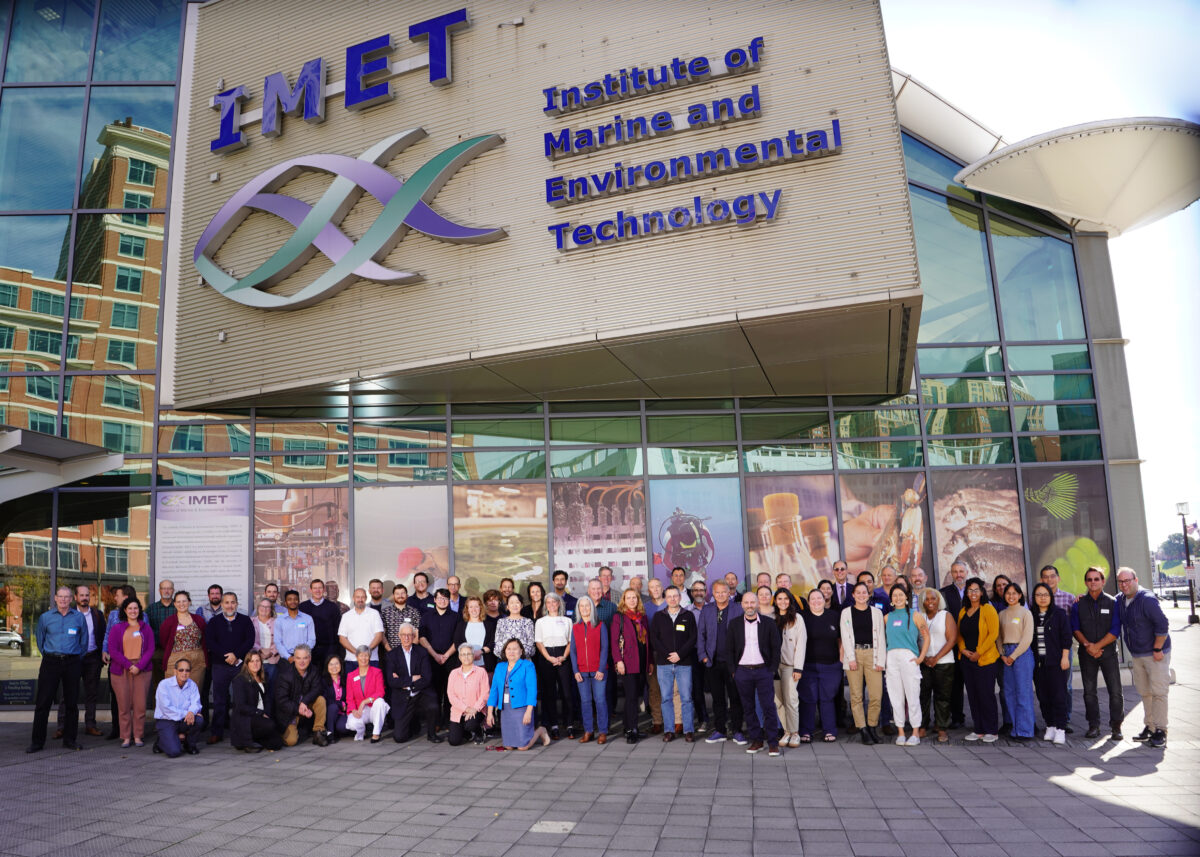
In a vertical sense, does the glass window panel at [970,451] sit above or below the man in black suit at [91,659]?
above

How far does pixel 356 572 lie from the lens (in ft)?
38.5

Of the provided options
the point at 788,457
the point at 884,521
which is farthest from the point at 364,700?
the point at 884,521

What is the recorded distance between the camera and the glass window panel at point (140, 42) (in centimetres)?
A: 1339

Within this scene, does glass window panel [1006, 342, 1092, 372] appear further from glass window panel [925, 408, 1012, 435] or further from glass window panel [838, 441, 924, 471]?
glass window panel [838, 441, 924, 471]

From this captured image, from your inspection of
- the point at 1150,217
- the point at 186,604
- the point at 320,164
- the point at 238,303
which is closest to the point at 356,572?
the point at 186,604

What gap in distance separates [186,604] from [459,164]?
657cm

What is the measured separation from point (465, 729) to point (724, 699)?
3.01m

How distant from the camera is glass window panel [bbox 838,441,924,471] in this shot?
39.2 ft

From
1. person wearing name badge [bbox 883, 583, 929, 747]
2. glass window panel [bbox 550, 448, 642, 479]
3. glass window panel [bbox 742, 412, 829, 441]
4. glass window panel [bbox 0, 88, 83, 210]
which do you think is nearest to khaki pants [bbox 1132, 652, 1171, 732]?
person wearing name badge [bbox 883, 583, 929, 747]

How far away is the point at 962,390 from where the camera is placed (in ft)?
40.4

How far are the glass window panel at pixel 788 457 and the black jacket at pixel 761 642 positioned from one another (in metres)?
3.74

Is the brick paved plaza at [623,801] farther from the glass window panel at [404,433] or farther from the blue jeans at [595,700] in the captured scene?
the glass window panel at [404,433]

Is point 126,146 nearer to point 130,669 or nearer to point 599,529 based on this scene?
point 130,669

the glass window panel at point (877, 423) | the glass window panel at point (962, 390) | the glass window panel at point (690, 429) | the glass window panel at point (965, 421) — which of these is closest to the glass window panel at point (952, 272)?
the glass window panel at point (962, 390)
